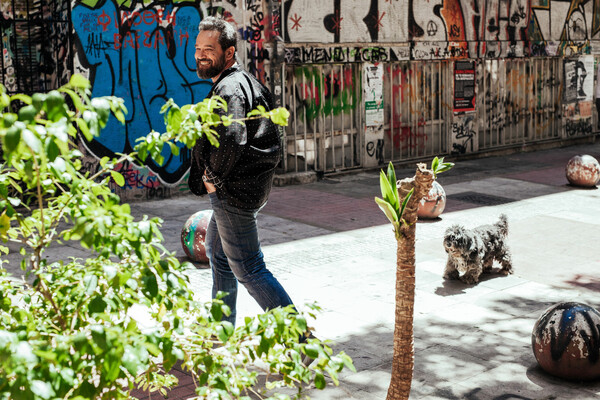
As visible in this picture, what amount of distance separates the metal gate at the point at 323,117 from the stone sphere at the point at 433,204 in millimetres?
4212

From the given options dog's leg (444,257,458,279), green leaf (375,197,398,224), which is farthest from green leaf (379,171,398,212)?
dog's leg (444,257,458,279)

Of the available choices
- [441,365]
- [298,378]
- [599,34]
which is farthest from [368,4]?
[298,378]

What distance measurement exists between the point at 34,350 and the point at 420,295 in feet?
17.0

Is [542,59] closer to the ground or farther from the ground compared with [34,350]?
farther from the ground

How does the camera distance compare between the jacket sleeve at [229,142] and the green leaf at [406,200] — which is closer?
the green leaf at [406,200]

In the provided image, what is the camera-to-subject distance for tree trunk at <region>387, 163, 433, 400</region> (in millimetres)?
3752

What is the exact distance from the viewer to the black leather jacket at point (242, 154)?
4.43 m

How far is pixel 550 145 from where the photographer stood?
19344 millimetres

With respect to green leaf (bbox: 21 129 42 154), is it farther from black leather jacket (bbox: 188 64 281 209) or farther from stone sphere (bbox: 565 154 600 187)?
stone sphere (bbox: 565 154 600 187)

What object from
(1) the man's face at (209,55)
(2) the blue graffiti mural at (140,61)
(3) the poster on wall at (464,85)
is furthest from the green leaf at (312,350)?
(3) the poster on wall at (464,85)

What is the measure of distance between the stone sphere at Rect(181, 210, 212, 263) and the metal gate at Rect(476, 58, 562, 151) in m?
10.9

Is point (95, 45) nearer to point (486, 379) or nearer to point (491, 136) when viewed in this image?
point (486, 379)

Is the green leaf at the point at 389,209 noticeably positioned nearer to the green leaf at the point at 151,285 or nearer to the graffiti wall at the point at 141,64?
the green leaf at the point at 151,285

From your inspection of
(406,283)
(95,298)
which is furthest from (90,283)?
(406,283)
